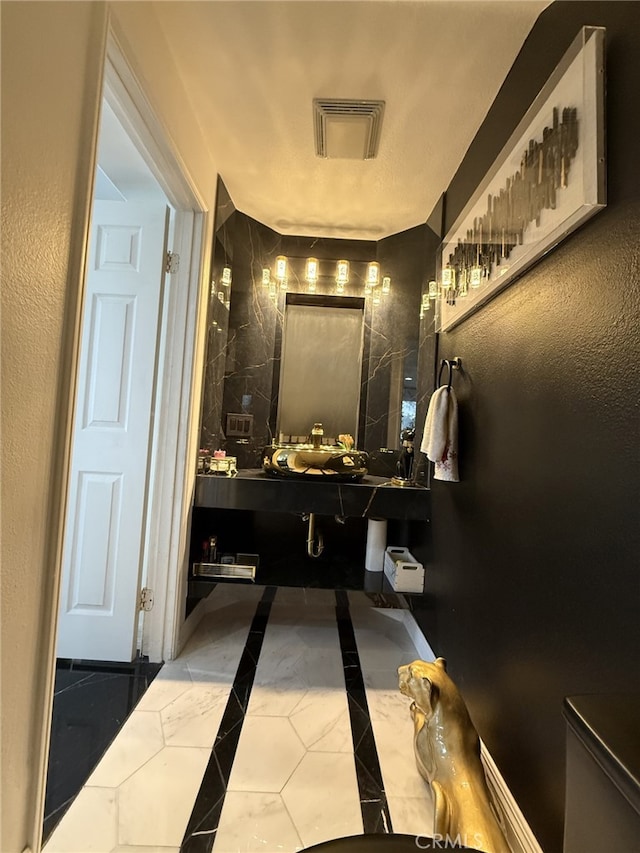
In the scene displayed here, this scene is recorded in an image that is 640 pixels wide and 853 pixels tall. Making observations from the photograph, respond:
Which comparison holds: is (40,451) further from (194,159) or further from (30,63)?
(194,159)

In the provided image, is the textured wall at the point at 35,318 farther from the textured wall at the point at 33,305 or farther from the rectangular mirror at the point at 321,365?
the rectangular mirror at the point at 321,365

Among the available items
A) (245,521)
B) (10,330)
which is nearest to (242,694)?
(245,521)

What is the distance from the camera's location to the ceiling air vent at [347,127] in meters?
1.66

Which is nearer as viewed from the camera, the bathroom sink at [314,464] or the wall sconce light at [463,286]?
the wall sconce light at [463,286]

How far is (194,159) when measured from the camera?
1835 mm

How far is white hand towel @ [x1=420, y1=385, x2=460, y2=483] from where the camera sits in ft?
5.62

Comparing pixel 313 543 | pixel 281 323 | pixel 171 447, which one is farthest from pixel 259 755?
pixel 281 323

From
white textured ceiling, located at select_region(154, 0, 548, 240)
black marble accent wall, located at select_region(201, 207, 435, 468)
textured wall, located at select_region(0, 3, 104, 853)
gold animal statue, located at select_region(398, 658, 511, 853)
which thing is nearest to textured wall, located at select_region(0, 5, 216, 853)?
textured wall, located at select_region(0, 3, 104, 853)

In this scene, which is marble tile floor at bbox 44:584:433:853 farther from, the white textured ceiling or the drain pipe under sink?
the white textured ceiling

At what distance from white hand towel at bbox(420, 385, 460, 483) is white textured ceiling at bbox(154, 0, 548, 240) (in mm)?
1160

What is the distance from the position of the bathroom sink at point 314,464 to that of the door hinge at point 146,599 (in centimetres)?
84

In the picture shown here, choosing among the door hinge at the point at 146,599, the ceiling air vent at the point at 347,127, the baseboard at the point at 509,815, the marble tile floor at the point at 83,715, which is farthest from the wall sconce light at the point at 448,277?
the marble tile floor at the point at 83,715

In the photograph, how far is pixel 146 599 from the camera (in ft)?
6.40

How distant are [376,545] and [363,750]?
43.4 inches
